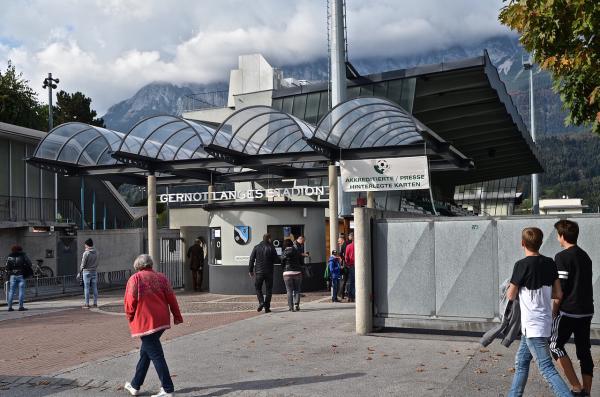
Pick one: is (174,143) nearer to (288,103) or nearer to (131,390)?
(288,103)

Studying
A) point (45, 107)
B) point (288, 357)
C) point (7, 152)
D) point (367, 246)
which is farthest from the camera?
point (45, 107)

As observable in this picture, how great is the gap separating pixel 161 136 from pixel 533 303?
17709 millimetres

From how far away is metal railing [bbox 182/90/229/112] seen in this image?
192 feet

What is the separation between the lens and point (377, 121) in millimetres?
20781

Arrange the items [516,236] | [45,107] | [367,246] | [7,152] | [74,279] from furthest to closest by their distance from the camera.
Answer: [45,107] → [7,152] → [74,279] → [367,246] → [516,236]

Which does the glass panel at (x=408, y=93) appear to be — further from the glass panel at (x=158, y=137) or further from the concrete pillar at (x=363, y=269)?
the concrete pillar at (x=363, y=269)

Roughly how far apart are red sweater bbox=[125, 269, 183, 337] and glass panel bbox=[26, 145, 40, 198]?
23.4 m

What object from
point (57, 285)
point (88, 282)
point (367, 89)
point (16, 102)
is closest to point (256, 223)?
point (88, 282)

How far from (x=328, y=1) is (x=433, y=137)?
428 inches

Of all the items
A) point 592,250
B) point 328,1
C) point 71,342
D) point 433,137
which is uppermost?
point 328,1

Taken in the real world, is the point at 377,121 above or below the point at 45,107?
below

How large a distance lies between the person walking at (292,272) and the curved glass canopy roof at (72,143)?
32.9 ft

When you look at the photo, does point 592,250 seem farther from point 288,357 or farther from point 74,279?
point 74,279

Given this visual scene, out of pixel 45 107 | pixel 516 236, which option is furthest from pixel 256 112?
pixel 45 107
